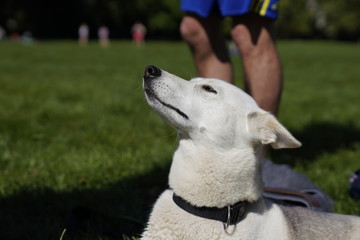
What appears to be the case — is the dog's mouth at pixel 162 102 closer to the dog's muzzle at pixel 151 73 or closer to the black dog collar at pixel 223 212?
the dog's muzzle at pixel 151 73

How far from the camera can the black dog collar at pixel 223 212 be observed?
2379 mm

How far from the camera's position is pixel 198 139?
8.54 feet

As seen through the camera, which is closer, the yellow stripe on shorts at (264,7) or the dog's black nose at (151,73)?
the dog's black nose at (151,73)

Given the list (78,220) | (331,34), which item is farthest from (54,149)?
(331,34)

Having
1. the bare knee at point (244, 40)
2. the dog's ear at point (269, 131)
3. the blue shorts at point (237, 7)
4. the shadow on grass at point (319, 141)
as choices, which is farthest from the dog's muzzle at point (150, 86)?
the shadow on grass at point (319, 141)

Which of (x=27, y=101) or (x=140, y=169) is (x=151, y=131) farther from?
(x=27, y=101)

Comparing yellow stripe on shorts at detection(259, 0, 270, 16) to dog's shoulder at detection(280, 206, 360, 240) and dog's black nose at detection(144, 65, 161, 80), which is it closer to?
dog's black nose at detection(144, 65, 161, 80)

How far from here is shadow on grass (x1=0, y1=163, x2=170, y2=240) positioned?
2.84m

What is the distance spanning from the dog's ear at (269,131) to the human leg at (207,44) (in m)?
1.57

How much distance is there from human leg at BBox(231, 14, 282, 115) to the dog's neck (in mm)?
1434

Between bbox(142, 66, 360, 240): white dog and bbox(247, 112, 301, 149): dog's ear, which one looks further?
bbox(247, 112, 301, 149): dog's ear

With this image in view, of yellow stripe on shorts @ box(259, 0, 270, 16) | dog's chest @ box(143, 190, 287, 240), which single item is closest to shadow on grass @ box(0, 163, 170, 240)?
dog's chest @ box(143, 190, 287, 240)

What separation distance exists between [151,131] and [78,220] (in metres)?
2.86

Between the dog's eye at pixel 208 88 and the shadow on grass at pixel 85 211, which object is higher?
the dog's eye at pixel 208 88
